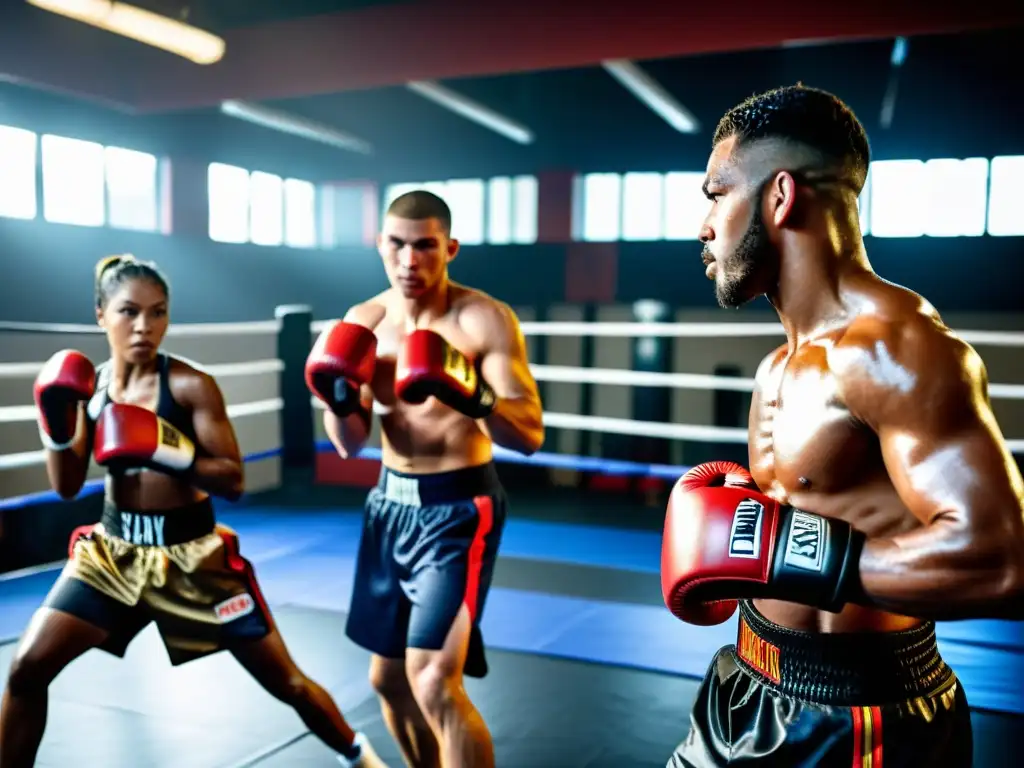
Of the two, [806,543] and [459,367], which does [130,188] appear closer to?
[459,367]

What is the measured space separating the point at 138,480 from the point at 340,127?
34.4ft

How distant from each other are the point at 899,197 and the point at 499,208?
17.4 ft

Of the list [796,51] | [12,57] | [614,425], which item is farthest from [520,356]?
[796,51]

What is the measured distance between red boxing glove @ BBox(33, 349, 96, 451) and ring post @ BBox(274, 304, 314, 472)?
2.85 m

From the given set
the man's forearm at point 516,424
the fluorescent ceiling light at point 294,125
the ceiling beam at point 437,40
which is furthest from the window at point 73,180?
the man's forearm at point 516,424

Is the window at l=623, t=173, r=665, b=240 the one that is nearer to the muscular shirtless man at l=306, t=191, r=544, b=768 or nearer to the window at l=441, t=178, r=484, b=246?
the window at l=441, t=178, r=484, b=246

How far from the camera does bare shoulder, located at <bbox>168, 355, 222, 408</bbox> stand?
209 centimetres

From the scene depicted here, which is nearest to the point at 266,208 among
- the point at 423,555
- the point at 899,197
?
the point at 899,197

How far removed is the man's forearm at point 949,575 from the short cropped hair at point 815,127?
1.42ft

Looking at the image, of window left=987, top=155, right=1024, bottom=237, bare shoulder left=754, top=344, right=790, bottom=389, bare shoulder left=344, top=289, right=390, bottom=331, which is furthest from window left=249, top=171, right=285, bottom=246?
bare shoulder left=754, top=344, right=790, bottom=389

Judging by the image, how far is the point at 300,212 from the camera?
13.4 m

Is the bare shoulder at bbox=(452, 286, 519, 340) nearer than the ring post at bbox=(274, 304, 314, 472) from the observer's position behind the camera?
Yes

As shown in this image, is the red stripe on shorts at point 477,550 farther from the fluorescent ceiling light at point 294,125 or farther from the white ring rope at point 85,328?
the fluorescent ceiling light at point 294,125

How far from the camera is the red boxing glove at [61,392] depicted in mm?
2035
